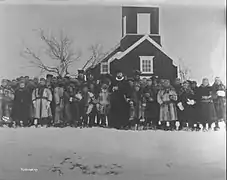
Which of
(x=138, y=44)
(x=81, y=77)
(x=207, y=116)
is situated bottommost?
Answer: (x=207, y=116)

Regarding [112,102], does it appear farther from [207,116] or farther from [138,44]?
[207,116]

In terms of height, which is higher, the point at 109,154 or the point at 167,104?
the point at 167,104

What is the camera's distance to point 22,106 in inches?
41.6

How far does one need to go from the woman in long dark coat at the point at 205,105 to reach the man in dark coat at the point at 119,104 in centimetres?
23

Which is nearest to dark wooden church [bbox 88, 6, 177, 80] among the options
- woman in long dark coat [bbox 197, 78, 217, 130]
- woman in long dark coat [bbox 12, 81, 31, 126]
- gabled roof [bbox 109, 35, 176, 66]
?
gabled roof [bbox 109, 35, 176, 66]

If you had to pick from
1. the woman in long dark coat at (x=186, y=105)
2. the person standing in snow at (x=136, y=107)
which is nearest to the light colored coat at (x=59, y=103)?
the person standing in snow at (x=136, y=107)

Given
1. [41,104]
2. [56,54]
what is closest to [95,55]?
[56,54]

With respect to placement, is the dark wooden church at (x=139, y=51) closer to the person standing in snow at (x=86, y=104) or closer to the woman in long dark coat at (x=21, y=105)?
the person standing in snow at (x=86, y=104)

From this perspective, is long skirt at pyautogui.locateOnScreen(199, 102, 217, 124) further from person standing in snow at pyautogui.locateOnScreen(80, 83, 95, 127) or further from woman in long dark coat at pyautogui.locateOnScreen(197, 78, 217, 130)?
person standing in snow at pyautogui.locateOnScreen(80, 83, 95, 127)

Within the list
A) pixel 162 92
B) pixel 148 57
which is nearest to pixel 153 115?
pixel 162 92

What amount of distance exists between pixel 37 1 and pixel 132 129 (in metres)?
0.48

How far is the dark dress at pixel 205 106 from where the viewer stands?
1090 mm

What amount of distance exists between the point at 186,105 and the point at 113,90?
23 cm

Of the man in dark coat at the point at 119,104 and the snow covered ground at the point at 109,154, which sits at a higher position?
the man in dark coat at the point at 119,104
